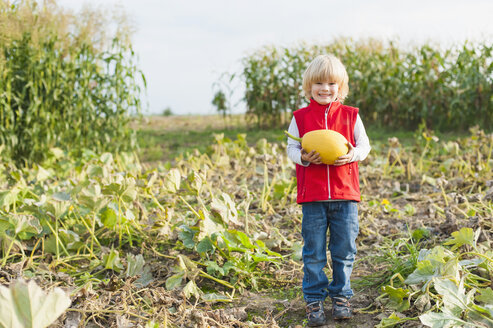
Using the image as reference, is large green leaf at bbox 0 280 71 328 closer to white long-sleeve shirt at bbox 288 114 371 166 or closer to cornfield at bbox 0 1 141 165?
white long-sleeve shirt at bbox 288 114 371 166

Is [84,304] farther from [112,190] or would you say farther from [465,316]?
[465,316]

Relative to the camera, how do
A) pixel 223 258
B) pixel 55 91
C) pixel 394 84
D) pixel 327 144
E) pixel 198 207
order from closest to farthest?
pixel 327 144, pixel 223 258, pixel 198 207, pixel 55 91, pixel 394 84

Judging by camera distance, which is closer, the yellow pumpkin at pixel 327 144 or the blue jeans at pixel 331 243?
the yellow pumpkin at pixel 327 144

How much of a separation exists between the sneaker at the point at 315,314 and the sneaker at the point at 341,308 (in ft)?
0.20

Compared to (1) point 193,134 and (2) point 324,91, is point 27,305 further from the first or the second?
(1) point 193,134

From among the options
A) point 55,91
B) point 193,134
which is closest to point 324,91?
point 55,91

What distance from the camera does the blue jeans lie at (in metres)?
2.27

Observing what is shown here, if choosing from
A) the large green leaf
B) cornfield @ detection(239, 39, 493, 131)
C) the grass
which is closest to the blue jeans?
the large green leaf

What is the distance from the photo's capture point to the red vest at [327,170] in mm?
2225

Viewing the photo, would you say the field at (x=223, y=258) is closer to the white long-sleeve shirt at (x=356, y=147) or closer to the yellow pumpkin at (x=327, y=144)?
the white long-sleeve shirt at (x=356, y=147)

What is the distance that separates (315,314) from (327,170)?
0.67m

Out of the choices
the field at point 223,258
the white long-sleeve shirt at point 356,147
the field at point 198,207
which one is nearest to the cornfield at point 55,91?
the field at point 198,207

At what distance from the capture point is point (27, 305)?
1.21 m

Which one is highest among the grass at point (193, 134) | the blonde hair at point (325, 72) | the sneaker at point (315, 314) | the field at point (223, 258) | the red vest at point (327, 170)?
the blonde hair at point (325, 72)
